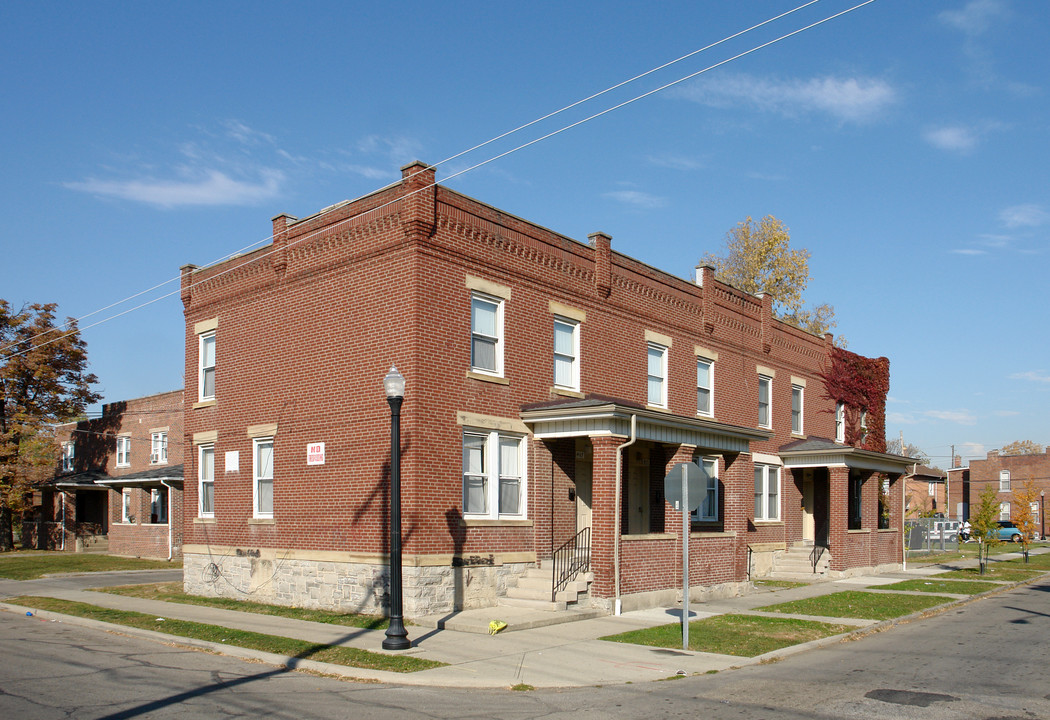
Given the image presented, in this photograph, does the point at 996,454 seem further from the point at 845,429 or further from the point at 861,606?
the point at 861,606

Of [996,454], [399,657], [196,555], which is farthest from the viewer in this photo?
[996,454]

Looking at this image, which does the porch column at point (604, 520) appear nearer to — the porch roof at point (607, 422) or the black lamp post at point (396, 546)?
the porch roof at point (607, 422)

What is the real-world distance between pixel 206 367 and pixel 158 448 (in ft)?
61.3

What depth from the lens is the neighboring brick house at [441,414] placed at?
17656 mm

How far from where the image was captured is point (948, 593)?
2334 centimetres

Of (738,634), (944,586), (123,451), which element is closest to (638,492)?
(738,634)

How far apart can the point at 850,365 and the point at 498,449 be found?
20483 millimetres

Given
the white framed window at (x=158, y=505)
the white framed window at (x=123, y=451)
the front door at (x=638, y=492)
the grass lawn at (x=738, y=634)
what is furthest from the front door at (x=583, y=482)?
the white framed window at (x=123, y=451)

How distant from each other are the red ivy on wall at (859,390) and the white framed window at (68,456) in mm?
36367

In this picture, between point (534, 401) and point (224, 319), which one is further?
point (224, 319)

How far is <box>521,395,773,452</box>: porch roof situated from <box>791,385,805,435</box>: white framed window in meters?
11.0

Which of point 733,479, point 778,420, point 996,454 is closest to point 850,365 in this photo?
point 778,420

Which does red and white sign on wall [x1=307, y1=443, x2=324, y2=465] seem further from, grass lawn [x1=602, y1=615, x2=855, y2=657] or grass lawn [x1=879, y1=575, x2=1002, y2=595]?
grass lawn [x1=879, y1=575, x2=1002, y2=595]

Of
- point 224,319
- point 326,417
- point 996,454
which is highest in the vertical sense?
point 224,319
